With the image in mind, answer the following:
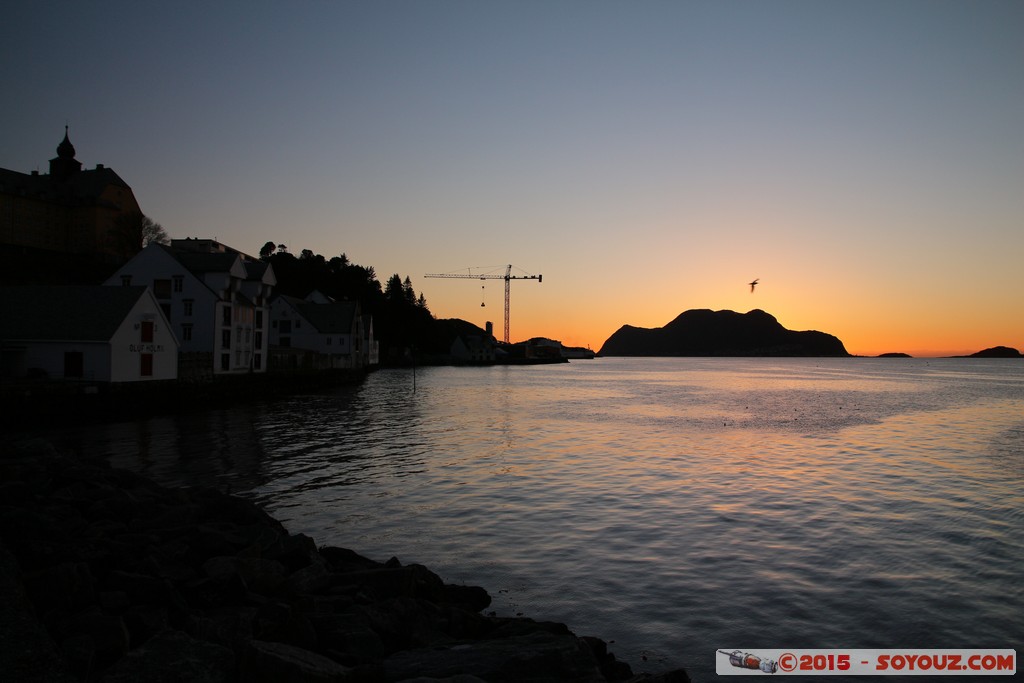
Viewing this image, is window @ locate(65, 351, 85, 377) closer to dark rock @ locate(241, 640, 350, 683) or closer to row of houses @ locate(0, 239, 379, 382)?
row of houses @ locate(0, 239, 379, 382)

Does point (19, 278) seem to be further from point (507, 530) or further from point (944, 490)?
point (944, 490)

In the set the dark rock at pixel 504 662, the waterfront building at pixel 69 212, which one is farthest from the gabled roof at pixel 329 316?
the dark rock at pixel 504 662

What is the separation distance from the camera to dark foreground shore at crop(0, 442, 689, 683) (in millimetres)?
6715

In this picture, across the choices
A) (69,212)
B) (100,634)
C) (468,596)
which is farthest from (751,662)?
(69,212)

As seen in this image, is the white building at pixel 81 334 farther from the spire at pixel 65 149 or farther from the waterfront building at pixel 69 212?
the spire at pixel 65 149

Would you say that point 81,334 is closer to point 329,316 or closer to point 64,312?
point 64,312

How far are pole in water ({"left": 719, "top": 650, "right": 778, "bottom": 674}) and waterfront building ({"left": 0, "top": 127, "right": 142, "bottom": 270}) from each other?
100 metres

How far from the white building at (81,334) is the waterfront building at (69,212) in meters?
53.3

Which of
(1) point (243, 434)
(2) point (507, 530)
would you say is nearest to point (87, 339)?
(1) point (243, 434)

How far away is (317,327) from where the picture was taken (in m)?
96.3

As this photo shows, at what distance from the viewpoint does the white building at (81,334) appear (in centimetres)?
3978

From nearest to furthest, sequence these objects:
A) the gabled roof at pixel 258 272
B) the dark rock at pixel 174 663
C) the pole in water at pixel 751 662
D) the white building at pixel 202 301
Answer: the dark rock at pixel 174 663 → the pole in water at pixel 751 662 → the white building at pixel 202 301 → the gabled roof at pixel 258 272

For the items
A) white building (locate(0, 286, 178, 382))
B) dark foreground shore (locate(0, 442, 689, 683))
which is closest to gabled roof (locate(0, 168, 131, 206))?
white building (locate(0, 286, 178, 382))

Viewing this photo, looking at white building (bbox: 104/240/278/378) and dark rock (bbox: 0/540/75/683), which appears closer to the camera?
dark rock (bbox: 0/540/75/683)
